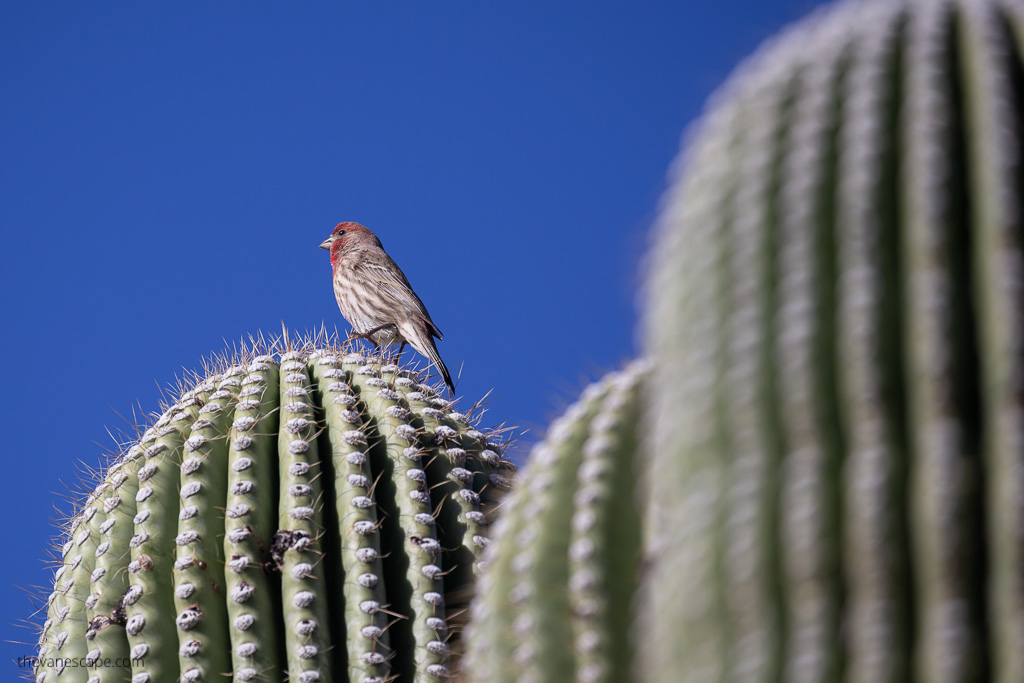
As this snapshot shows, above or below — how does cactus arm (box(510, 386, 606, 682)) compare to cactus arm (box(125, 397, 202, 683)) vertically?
below

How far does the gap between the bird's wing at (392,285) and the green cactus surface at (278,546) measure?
4742 mm

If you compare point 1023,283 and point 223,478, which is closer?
point 1023,283

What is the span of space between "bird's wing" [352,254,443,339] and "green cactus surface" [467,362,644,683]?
6.12 m

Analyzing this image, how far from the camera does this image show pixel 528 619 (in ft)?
4.85

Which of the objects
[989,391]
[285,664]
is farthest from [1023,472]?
[285,664]

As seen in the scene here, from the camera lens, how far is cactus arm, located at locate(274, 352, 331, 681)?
7.94 ft

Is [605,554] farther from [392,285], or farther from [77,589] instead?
[392,285]

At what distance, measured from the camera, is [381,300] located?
7.76 m

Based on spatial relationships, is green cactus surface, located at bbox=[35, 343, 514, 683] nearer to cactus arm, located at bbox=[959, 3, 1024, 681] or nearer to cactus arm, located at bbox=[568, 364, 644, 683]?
cactus arm, located at bbox=[568, 364, 644, 683]

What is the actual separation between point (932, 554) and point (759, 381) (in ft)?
0.82

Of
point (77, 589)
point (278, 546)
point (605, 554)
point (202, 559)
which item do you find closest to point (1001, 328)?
point (605, 554)

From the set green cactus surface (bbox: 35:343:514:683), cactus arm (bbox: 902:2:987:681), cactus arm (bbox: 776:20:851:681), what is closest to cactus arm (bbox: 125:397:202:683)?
green cactus surface (bbox: 35:343:514:683)

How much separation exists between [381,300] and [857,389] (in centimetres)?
682

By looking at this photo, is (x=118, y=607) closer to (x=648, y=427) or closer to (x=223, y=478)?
(x=223, y=478)
